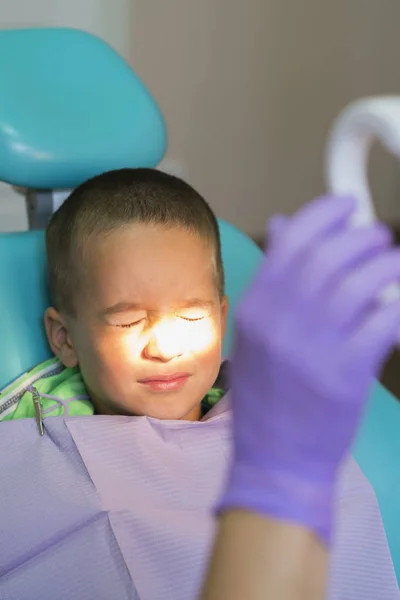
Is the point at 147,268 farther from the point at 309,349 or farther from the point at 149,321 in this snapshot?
the point at 309,349

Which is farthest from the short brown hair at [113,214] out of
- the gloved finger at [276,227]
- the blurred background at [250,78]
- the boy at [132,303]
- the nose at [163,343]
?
the blurred background at [250,78]

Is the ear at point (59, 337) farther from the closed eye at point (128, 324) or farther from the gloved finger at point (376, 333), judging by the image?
the gloved finger at point (376, 333)

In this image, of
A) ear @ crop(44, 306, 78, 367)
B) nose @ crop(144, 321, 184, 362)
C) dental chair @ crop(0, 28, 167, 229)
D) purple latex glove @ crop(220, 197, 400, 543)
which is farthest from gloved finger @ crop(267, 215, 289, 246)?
dental chair @ crop(0, 28, 167, 229)

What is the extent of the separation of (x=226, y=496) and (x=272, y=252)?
14cm

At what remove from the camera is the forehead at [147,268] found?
102 cm

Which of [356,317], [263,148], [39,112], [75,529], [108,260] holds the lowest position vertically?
[263,148]

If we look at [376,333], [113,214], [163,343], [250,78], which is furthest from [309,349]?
[250,78]

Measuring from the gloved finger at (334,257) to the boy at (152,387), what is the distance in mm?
524

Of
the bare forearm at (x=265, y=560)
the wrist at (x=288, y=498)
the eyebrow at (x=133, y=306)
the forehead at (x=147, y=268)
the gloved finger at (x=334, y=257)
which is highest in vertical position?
the gloved finger at (x=334, y=257)

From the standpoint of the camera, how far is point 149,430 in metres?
1.02

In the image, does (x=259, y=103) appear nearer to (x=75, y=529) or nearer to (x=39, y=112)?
(x=39, y=112)

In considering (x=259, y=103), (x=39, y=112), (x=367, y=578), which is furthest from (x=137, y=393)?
(x=259, y=103)

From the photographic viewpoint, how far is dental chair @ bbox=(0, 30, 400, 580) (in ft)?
3.80

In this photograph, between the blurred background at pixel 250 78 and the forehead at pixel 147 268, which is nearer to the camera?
the forehead at pixel 147 268
